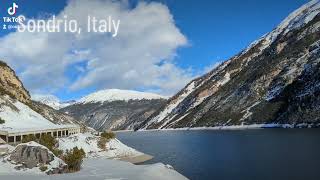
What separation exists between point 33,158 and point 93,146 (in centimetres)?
3536

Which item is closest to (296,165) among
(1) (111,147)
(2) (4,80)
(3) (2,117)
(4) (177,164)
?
(4) (177,164)

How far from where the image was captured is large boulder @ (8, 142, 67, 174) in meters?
53.0

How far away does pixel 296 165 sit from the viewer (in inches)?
2522

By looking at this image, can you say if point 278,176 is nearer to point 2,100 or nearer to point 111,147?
point 111,147

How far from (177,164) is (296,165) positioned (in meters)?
20.3

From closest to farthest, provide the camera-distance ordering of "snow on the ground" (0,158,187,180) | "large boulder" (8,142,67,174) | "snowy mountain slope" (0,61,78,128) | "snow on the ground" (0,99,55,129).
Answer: "snow on the ground" (0,158,187,180) < "large boulder" (8,142,67,174) < "snow on the ground" (0,99,55,129) < "snowy mountain slope" (0,61,78,128)

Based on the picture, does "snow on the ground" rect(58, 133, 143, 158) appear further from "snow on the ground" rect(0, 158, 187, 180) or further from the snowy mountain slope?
"snow on the ground" rect(0, 158, 187, 180)

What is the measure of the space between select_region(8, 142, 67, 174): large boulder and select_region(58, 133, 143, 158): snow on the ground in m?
27.3

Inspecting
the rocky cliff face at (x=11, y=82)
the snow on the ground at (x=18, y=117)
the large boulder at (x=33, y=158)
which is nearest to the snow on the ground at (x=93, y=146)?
the snow on the ground at (x=18, y=117)

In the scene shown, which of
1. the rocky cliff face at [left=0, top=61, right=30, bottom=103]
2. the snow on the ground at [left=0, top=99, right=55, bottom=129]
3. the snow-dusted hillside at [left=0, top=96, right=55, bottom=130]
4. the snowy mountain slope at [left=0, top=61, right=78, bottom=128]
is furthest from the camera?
the rocky cliff face at [left=0, top=61, right=30, bottom=103]

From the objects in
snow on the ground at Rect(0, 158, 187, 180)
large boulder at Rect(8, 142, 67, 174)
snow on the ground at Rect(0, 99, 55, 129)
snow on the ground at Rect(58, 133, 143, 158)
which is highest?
snow on the ground at Rect(0, 99, 55, 129)

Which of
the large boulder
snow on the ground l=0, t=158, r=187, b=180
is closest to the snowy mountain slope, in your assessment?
the large boulder

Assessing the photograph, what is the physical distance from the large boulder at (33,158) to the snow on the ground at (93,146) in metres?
27.3

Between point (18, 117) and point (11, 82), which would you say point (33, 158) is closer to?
point (18, 117)
